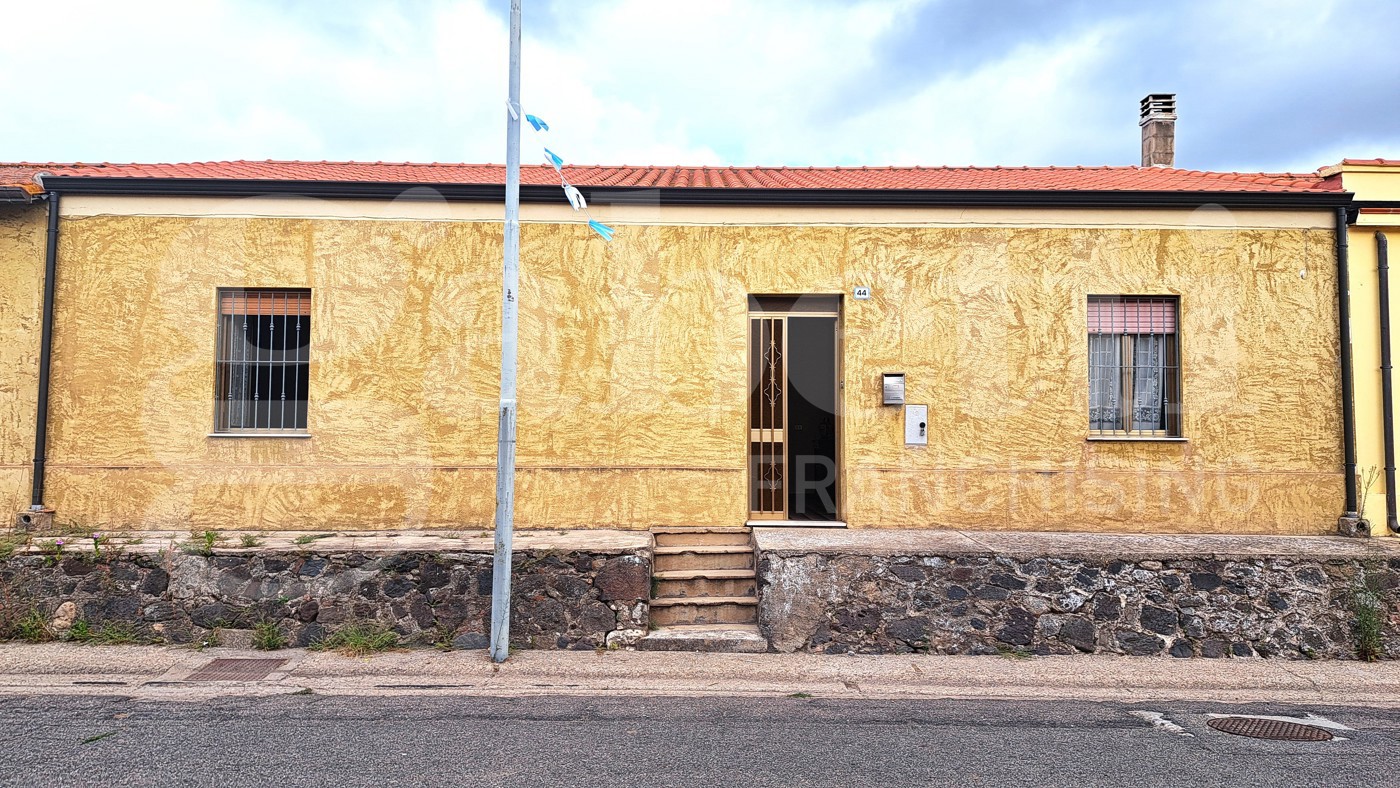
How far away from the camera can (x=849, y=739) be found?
16.1 ft

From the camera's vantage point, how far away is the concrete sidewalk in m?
5.87

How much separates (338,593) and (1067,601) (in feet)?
20.4

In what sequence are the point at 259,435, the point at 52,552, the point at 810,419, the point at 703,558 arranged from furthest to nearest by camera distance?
1. the point at 810,419
2. the point at 259,435
3. the point at 703,558
4. the point at 52,552

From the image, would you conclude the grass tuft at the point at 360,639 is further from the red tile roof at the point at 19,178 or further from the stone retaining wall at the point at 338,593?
the red tile roof at the point at 19,178

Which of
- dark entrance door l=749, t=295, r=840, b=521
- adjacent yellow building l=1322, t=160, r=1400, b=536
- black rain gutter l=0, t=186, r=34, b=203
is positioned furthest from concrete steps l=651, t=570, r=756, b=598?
black rain gutter l=0, t=186, r=34, b=203

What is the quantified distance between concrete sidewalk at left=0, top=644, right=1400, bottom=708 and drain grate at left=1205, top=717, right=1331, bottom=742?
541mm

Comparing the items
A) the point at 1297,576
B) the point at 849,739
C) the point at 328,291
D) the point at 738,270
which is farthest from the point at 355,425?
the point at 1297,576

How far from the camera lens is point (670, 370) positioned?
8.25 metres

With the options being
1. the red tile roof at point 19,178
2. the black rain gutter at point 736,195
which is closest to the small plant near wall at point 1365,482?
the black rain gutter at point 736,195

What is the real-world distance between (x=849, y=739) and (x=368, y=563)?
14.1 feet

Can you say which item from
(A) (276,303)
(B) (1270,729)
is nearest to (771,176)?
(A) (276,303)

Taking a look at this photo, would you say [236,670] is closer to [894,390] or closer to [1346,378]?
[894,390]

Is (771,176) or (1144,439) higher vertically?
(771,176)

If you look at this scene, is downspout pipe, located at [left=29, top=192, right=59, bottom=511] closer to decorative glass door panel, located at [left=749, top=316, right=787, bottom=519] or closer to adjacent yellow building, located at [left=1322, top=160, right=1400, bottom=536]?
decorative glass door panel, located at [left=749, top=316, right=787, bottom=519]
